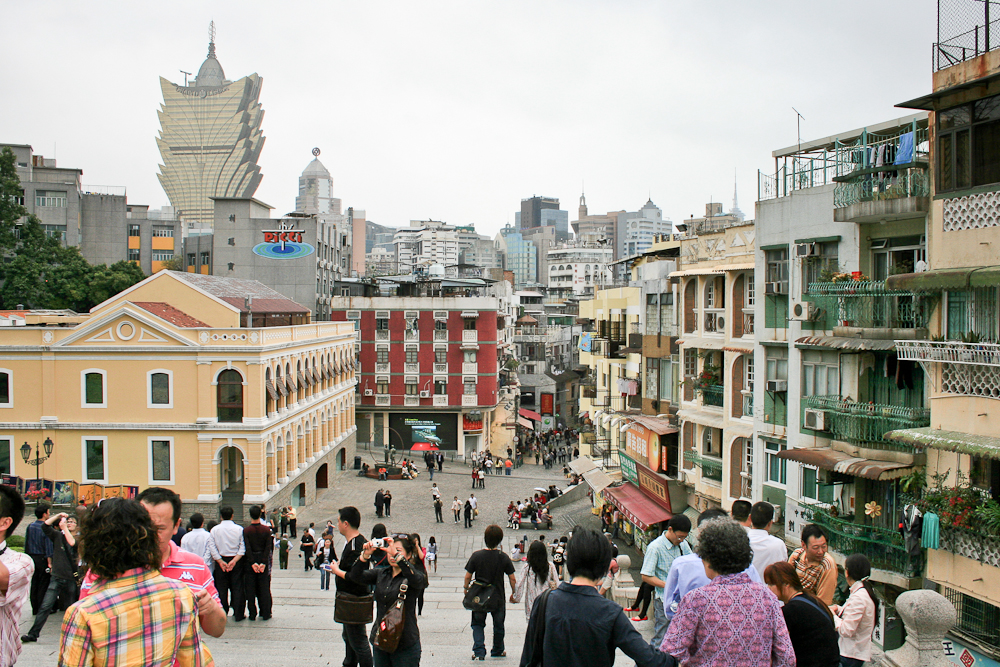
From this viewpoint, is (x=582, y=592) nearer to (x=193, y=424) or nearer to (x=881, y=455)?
(x=881, y=455)

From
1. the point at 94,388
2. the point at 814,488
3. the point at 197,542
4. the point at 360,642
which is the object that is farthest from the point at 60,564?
the point at 94,388

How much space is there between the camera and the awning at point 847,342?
14266 mm

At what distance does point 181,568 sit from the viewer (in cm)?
522

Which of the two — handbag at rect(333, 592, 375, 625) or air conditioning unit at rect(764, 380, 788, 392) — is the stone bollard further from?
air conditioning unit at rect(764, 380, 788, 392)

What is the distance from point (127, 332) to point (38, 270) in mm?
27756

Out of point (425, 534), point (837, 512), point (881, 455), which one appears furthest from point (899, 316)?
point (425, 534)

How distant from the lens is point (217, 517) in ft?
97.9

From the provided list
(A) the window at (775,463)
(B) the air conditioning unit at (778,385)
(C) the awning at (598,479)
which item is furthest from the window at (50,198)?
(B) the air conditioning unit at (778,385)

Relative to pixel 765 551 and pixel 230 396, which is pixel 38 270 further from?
pixel 765 551

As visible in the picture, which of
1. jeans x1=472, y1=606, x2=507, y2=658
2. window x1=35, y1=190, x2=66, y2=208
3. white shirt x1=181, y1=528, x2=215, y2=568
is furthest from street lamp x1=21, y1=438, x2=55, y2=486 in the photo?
window x1=35, y1=190, x2=66, y2=208

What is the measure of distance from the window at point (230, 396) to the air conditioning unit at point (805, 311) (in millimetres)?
21562

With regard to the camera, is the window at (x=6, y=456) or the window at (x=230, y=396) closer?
the window at (x=6, y=456)

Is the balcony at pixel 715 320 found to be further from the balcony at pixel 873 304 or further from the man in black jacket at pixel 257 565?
the man in black jacket at pixel 257 565

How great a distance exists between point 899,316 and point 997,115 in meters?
4.07
